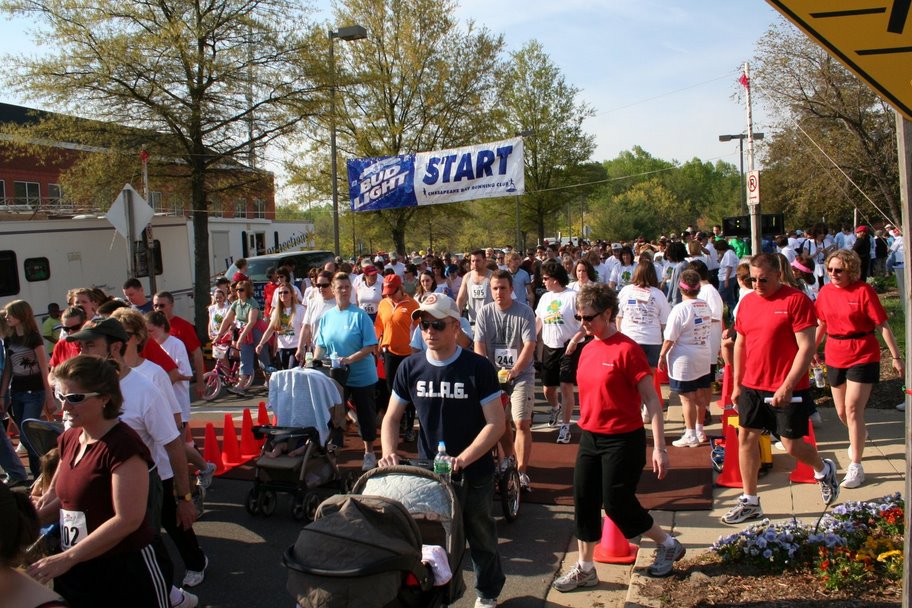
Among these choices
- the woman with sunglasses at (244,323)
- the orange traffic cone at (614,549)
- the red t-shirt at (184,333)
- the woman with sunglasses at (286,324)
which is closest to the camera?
the orange traffic cone at (614,549)

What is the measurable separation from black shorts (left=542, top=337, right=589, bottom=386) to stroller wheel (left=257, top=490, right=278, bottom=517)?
3325 mm

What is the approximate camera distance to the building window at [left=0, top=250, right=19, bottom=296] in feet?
48.2

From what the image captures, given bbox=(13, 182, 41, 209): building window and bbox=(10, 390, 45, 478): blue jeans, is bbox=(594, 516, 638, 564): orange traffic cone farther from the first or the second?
bbox=(13, 182, 41, 209): building window

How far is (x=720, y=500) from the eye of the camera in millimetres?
6469

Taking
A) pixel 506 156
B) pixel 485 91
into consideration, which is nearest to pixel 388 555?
pixel 506 156

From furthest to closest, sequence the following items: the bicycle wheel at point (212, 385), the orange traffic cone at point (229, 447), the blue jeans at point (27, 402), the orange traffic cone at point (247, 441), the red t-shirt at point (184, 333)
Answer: the bicycle wheel at point (212, 385) → the orange traffic cone at point (247, 441) → the orange traffic cone at point (229, 447) → the red t-shirt at point (184, 333) → the blue jeans at point (27, 402)

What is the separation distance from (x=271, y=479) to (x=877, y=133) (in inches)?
983

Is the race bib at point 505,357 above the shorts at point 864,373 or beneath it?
above

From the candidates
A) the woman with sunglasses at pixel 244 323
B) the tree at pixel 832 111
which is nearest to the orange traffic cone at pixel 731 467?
the woman with sunglasses at pixel 244 323

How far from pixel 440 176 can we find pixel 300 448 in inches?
387

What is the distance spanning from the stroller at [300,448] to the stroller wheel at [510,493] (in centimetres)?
158

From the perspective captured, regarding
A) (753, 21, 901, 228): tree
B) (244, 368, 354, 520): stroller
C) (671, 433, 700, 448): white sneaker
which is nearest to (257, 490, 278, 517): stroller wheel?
(244, 368, 354, 520): stroller

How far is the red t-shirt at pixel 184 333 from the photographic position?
7674 mm

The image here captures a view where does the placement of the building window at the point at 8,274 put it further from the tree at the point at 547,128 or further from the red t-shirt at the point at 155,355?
the tree at the point at 547,128
